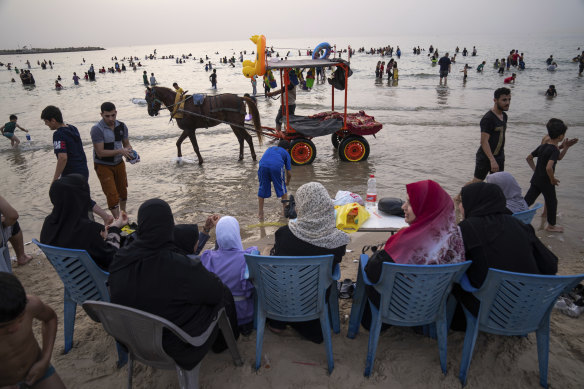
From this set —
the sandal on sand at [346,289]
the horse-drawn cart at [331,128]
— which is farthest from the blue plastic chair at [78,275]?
the horse-drawn cart at [331,128]

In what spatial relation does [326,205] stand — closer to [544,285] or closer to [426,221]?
[426,221]

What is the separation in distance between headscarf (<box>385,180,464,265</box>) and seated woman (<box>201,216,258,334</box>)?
3.63 ft

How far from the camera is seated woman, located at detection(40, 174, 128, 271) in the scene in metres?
2.80

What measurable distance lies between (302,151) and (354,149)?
49.5 inches

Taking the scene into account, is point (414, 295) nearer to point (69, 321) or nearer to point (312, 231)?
point (312, 231)

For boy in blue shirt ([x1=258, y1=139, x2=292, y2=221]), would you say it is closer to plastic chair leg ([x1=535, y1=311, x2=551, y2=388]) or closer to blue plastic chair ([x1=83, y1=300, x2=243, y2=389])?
blue plastic chair ([x1=83, y1=300, x2=243, y2=389])

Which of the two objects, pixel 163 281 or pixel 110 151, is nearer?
pixel 163 281

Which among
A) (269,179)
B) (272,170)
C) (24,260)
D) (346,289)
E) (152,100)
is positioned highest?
(152,100)

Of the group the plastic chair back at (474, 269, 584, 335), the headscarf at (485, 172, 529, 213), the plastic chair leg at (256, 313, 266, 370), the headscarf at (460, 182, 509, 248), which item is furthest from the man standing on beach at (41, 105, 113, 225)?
the headscarf at (485, 172, 529, 213)

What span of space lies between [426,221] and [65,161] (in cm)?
444

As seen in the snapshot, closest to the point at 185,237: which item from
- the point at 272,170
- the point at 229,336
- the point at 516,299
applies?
the point at 229,336

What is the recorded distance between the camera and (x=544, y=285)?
2.13 meters

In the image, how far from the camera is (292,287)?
7.88 feet

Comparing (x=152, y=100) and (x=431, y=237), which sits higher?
(x=152, y=100)
